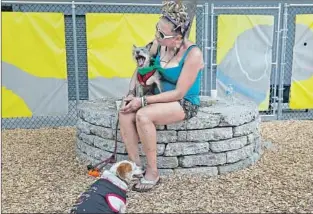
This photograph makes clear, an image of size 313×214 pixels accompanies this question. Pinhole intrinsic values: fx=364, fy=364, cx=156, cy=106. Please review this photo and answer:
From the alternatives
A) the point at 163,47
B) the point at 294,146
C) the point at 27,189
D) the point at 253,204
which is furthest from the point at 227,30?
the point at 27,189

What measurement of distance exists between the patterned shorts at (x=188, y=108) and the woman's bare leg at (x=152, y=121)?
0.21ft

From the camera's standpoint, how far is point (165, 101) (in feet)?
10.7

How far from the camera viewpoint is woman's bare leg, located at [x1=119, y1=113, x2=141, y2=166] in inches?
130

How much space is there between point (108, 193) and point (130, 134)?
0.90 metres

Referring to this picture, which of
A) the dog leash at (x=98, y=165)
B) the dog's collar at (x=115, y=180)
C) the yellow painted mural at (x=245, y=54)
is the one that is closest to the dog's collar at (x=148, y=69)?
the dog leash at (x=98, y=165)

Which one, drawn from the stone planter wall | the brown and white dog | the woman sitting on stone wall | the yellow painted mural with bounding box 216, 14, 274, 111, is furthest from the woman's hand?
the yellow painted mural with bounding box 216, 14, 274, 111

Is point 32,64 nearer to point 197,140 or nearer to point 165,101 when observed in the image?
point 165,101

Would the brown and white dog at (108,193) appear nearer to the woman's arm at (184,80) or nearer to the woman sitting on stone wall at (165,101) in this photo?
the woman sitting on stone wall at (165,101)

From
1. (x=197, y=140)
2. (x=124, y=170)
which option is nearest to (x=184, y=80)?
(x=197, y=140)

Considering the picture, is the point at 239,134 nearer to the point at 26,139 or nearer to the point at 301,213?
the point at 301,213

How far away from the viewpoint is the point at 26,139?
201 inches

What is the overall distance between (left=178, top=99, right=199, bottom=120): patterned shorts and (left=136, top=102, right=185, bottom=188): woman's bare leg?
64 mm

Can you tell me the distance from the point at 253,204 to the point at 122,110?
139 centimetres

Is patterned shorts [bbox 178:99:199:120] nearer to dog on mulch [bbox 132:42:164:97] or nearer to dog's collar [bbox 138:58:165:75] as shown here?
dog on mulch [bbox 132:42:164:97]
